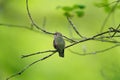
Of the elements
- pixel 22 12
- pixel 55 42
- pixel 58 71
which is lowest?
pixel 58 71

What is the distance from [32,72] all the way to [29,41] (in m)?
0.46

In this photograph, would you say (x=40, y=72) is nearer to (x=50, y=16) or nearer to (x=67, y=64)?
(x=67, y=64)

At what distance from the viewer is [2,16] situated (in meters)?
5.65

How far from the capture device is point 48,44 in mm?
6137

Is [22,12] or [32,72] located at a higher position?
[22,12]

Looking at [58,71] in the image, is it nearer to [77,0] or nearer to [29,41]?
[29,41]

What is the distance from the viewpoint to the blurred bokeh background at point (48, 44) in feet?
17.8

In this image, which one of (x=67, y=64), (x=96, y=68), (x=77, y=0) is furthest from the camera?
A: (x=67, y=64)

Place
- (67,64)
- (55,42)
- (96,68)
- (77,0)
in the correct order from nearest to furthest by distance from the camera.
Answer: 1. (55,42)
2. (77,0)
3. (96,68)
4. (67,64)

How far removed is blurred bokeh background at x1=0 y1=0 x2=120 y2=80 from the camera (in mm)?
5414

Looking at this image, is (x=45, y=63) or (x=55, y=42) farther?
(x=45, y=63)

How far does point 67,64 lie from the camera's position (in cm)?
624

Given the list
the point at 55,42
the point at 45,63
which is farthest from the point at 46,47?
the point at 55,42

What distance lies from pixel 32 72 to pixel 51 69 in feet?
0.78
